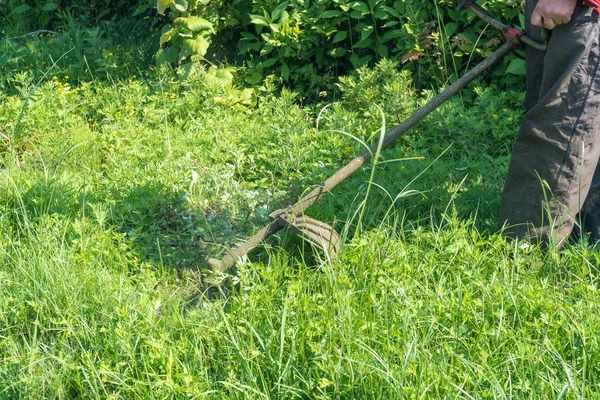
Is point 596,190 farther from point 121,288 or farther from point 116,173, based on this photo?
point 116,173

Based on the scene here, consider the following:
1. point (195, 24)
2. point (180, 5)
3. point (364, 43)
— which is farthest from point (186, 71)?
point (364, 43)

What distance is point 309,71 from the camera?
5.41 m

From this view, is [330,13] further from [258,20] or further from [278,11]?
[258,20]

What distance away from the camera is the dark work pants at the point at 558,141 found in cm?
303

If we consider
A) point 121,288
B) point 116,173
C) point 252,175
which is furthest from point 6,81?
point 121,288

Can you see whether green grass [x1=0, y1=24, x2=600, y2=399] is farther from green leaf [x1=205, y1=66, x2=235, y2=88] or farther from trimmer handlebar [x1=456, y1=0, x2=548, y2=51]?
trimmer handlebar [x1=456, y1=0, x2=548, y2=51]

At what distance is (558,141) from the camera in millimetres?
3107

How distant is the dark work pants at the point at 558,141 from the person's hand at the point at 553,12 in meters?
0.05

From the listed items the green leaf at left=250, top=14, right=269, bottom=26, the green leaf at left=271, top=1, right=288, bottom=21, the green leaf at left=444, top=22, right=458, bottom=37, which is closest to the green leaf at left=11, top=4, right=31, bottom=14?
the green leaf at left=250, top=14, right=269, bottom=26

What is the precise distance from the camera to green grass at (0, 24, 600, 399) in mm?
2537

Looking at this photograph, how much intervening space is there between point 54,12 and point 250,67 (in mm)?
2603

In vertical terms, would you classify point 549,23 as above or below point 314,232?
above

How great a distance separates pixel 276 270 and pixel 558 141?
49.5 inches

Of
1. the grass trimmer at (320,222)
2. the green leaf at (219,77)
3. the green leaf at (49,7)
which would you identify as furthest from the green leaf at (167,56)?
the grass trimmer at (320,222)
